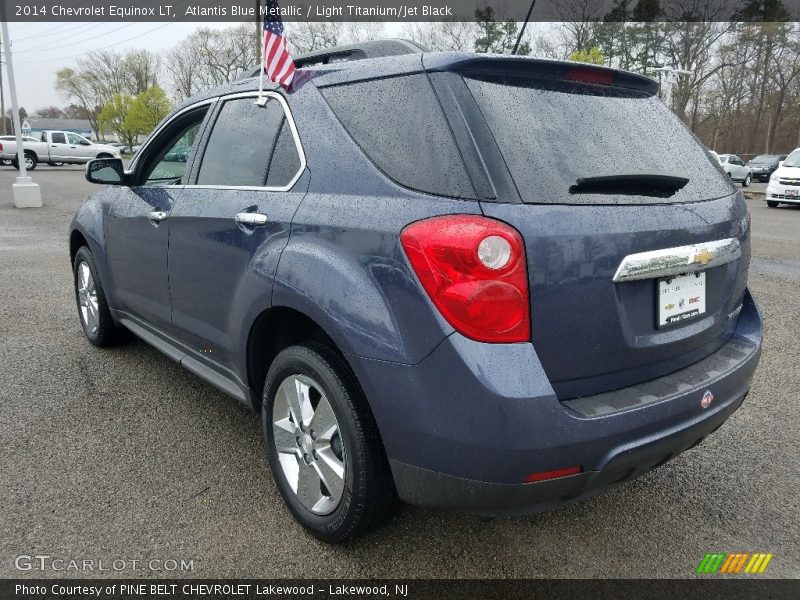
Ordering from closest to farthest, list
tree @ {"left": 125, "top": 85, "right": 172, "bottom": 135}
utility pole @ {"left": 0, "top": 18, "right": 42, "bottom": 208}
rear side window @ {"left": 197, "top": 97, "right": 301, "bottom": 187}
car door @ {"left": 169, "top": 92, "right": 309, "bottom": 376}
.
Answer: car door @ {"left": 169, "top": 92, "right": 309, "bottom": 376} < rear side window @ {"left": 197, "top": 97, "right": 301, "bottom": 187} < utility pole @ {"left": 0, "top": 18, "right": 42, "bottom": 208} < tree @ {"left": 125, "top": 85, "right": 172, "bottom": 135}

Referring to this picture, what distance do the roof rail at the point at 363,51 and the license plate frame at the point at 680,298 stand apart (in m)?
1.32

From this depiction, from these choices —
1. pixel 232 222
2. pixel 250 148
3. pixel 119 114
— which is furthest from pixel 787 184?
pixel 119 114

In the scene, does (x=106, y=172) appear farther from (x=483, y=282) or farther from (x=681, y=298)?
(x=681, y=298)

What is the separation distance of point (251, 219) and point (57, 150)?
35.8 metres

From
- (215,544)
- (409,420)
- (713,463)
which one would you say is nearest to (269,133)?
(409,420)

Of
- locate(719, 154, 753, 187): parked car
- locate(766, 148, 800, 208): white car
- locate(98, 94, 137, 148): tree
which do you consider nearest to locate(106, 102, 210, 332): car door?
locate(766, 148, 800, 208): white car

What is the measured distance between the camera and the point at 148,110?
191 feet

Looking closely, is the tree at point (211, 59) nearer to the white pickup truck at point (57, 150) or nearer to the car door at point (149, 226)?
the white pickup truck at point (57, 150)

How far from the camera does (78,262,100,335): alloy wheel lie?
445cm

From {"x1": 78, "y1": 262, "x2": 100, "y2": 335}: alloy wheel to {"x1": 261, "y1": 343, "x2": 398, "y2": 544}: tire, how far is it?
8.29 ft

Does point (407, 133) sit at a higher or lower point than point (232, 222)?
higher

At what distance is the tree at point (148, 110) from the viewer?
190 ft

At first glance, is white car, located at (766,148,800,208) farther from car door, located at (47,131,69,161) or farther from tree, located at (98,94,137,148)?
tree, located at (98,94,137,148)

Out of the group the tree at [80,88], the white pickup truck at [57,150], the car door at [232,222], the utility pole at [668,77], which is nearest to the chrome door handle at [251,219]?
the car door at [232,222]
